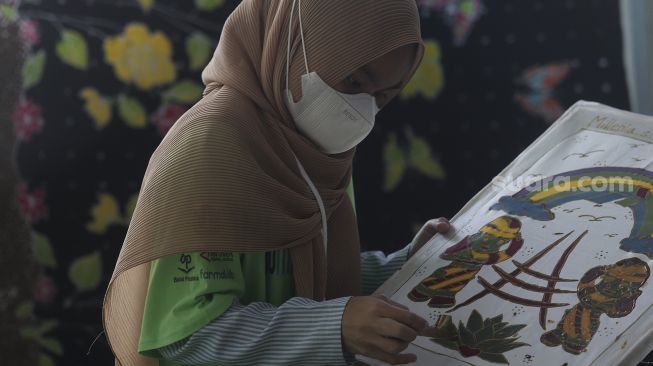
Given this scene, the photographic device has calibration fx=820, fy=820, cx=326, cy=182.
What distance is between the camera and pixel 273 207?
3.82ft

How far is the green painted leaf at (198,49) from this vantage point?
7.50ft

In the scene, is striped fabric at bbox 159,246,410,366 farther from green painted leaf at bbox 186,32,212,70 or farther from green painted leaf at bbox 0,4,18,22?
green painted leaf at bbox 0,4,18,22

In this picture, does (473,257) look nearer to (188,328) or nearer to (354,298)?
(354,298)

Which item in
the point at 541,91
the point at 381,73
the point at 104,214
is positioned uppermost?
the point at 381,73

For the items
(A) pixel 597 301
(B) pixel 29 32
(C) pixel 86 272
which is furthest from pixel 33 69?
(A) pixel 597 301

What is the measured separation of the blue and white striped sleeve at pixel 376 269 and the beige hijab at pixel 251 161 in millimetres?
147

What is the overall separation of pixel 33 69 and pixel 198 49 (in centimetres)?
46

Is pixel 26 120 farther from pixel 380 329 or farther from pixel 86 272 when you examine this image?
pixel 380 329

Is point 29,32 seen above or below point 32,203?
above

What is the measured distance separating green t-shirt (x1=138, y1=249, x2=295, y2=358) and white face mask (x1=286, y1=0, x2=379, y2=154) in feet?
0.72

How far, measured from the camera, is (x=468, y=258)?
3.99 feet

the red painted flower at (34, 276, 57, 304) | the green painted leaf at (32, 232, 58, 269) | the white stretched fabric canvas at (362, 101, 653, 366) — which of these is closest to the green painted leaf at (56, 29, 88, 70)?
the green painted leaf at (32, 232, 58, 269)

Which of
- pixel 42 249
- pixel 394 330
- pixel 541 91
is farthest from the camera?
pixel 42 249

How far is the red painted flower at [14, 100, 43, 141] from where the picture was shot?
230 cm
